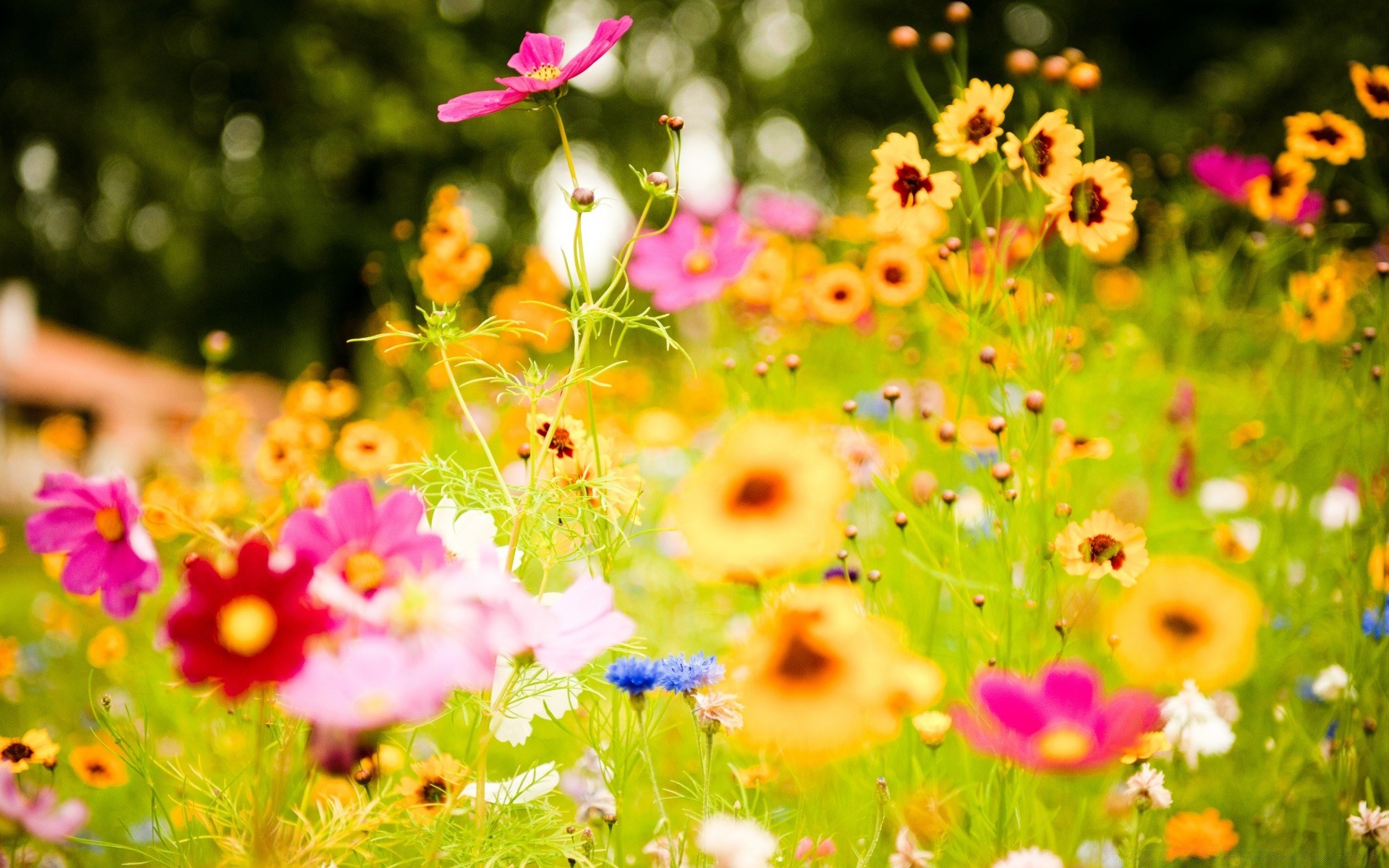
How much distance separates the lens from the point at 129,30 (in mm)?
7609

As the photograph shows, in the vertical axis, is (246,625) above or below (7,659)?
above

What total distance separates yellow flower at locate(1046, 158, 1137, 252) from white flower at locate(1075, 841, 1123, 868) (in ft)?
2.18

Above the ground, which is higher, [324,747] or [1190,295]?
[1190,295]

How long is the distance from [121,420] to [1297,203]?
11088 mm

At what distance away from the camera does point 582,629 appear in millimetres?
622

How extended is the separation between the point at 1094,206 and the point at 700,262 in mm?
703

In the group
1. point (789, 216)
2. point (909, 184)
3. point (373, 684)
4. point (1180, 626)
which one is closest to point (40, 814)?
point (373, 684)

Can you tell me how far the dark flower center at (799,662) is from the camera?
1.78 ft

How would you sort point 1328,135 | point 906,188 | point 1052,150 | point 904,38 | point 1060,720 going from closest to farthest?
1. point 1060,720
2. point 1052,150
3. point 906,188
4. point 904,38
5. point 1328,135

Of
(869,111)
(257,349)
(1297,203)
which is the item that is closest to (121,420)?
(257,349)

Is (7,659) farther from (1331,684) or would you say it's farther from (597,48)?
(1331,684)

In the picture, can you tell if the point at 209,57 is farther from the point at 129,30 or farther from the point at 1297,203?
the point at 1297,203

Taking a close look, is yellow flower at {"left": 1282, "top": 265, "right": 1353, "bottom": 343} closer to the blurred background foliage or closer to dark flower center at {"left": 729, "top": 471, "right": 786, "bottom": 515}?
dark flower center at {"left": 729, "top": 471, "right": 786, "bottom": 515}

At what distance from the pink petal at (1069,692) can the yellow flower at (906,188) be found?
56 centimetres
